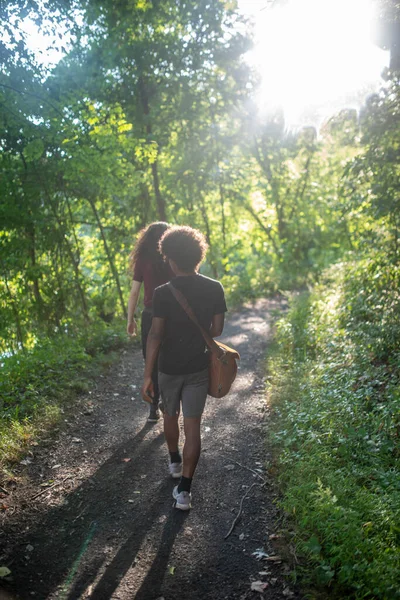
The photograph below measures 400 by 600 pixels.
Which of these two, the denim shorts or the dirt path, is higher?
the denim shorts

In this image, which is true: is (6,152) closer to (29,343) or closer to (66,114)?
(66,114)

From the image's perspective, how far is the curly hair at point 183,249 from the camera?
3900mm

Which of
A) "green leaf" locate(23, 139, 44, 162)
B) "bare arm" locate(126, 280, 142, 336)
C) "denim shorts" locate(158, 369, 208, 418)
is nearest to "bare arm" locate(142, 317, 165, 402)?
"denim shorts" locate(158, 369, 208, 418)

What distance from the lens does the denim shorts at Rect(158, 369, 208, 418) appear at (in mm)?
3986

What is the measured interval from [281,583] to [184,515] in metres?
1.08

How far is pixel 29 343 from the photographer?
1342 cm

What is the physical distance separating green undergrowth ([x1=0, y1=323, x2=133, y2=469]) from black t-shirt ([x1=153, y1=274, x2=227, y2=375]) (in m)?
2.13

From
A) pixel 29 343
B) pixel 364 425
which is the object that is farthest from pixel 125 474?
pixel 29 343

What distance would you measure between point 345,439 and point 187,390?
65.6 inches

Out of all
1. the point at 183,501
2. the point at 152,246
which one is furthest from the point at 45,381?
the point at 183,501

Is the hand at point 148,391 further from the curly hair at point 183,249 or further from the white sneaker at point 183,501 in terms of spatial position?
the curly hair at point 183,249

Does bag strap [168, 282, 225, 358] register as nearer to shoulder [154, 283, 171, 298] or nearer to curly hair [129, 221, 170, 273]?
shoulder [154, 283, 171, 298]

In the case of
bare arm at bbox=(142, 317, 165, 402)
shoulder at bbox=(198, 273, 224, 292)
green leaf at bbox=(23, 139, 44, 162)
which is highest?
green leaf at bbox=(23, 139, 44, 162)

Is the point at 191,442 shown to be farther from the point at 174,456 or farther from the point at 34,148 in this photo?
the point at 34,148
